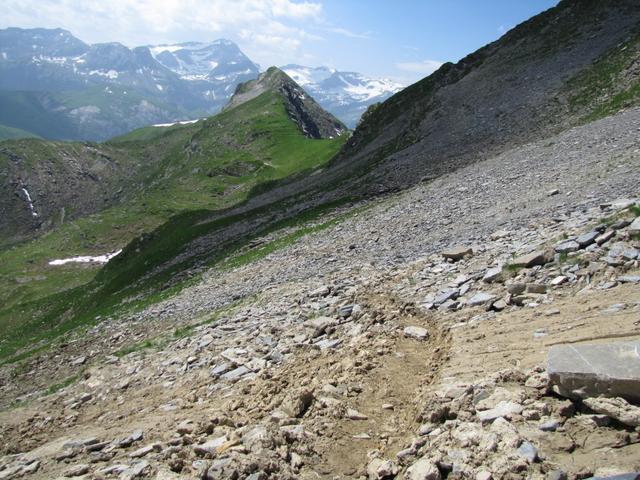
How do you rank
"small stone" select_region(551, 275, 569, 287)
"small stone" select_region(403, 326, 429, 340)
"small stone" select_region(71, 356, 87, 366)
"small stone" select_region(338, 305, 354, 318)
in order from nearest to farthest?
"small stone" select_region(551, 275, 569, 287) → "small stone" select_region(403, 326, 429, 340) → "small stone" select_region(338, 305, 354, 318) → "small stone" select_region(71, 356, 87, 366)

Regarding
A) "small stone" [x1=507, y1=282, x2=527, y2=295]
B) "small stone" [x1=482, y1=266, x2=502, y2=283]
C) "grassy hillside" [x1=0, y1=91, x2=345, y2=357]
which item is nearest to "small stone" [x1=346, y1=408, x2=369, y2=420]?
"small stone" [x1=507, y1=282, x2=527, y2=295]

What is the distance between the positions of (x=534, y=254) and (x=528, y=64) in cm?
5399

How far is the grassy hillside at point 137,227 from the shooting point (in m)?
64.6

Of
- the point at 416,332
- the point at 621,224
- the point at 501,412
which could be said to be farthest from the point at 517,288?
the point at 501,412

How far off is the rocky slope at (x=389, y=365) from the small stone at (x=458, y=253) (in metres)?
0.09

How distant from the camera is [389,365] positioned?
523 inches

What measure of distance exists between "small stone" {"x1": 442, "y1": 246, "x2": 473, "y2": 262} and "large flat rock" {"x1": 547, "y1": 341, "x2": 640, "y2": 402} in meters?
10.6

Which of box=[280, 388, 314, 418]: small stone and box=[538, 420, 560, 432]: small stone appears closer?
box=[538, 420, 560, 432]: small stone

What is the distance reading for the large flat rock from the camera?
8021 millimetres

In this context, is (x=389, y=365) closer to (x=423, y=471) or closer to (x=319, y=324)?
(x=319, y=324)

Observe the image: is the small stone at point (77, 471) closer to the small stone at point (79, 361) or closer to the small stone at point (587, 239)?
the small stone at point (587, 239)

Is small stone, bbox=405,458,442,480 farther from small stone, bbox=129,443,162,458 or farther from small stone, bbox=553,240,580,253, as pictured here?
small stone, bbox=553,240,580,253

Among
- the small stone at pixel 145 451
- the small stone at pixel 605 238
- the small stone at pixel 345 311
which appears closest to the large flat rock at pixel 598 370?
the small stone at pixel 605 238

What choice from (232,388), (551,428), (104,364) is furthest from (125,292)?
(551,428)
